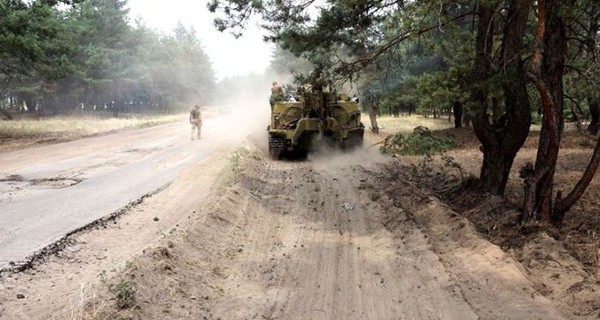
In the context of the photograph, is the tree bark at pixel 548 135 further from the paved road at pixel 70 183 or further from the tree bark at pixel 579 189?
the paved road at pixel 70 183

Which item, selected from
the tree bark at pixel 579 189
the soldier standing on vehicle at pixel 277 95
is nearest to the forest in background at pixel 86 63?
the soldier standing on vehicle at pixel 277 95

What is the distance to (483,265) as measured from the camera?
6234mm

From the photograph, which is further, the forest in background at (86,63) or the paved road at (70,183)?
the forest in background at (86,63)

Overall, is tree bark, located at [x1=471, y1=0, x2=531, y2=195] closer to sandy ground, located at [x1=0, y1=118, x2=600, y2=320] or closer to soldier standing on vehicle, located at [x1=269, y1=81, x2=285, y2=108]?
sandy ground, located at [x1=0, y1=118, x2=600, y2=320]

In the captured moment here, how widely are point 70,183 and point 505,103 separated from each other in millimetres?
9064

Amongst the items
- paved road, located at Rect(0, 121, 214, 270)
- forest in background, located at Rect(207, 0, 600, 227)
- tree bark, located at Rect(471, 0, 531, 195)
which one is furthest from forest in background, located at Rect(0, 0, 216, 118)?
tree bark, located at Rect(471, 0, 531, 195)

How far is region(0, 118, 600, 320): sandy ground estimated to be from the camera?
16.9 ft

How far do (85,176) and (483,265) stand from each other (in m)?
9.58

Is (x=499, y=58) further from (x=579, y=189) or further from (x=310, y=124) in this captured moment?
(x=310, y=124)

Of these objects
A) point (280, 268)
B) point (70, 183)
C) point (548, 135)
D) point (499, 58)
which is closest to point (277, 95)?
point (70, 183)

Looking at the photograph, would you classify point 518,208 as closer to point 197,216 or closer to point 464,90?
point 464,90

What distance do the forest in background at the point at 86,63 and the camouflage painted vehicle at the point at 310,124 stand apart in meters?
11.5

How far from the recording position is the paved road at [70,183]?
24.1 ft

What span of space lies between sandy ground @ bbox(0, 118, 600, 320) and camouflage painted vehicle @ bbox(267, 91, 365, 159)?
18.9ft
